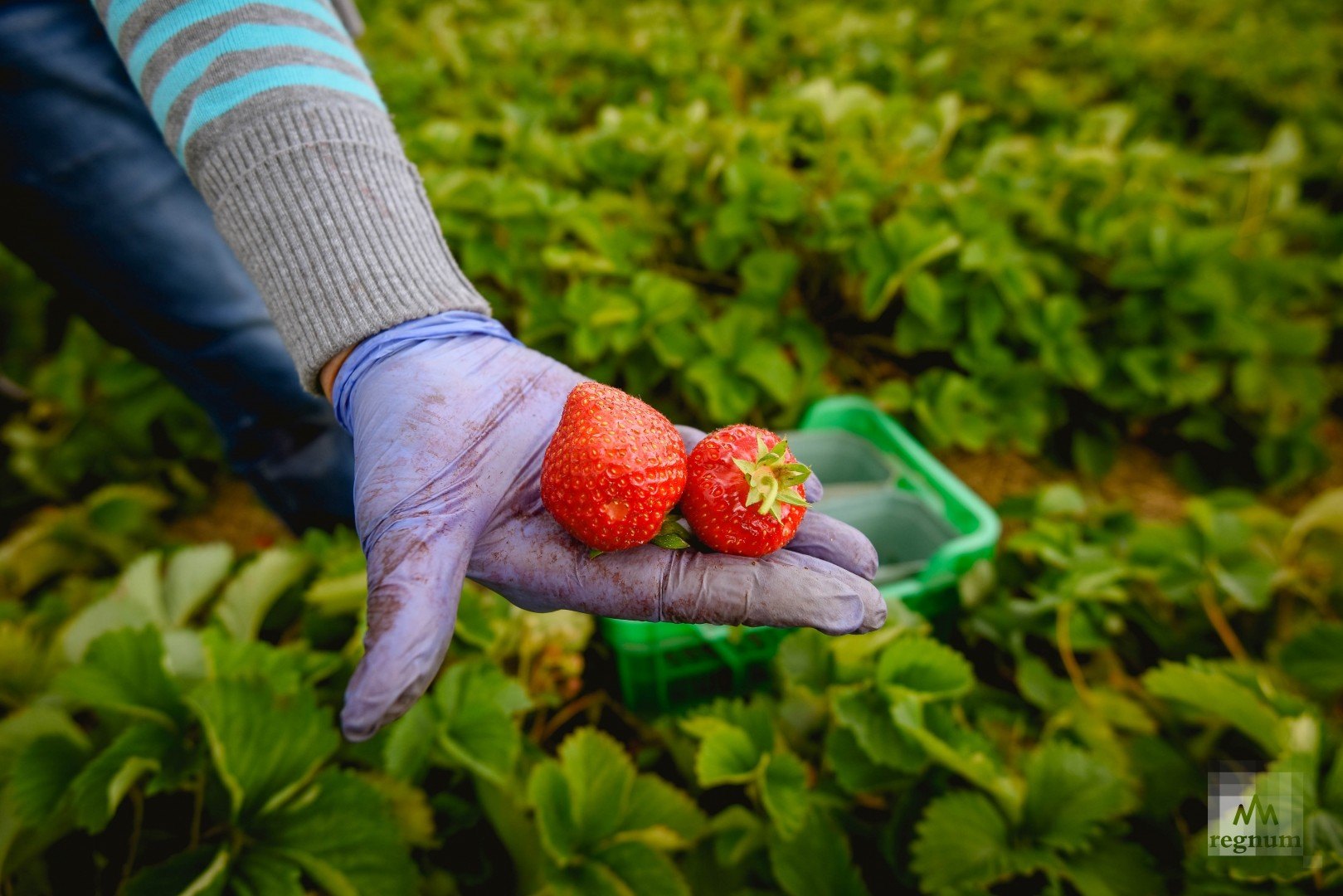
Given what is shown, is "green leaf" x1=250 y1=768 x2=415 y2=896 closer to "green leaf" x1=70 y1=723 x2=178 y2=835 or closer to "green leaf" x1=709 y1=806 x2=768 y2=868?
"green leaf" x1=70 y1=723 x2=178 y2=835

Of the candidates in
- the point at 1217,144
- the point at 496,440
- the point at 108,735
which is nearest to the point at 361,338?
the point at 496,440

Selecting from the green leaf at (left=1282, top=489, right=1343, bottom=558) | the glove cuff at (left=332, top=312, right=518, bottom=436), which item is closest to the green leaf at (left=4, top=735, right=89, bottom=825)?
the glove cuff at (left=332, top=312, right=518, bottom=436)

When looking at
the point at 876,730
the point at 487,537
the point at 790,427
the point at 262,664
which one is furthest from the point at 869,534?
the point at 262,664

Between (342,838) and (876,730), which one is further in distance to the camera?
(876,730)

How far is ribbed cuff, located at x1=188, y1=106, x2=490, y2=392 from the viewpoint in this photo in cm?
113

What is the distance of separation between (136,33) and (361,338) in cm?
66

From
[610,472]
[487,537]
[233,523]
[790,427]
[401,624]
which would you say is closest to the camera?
[401,624]

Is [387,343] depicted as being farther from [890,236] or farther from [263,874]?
[890,236]

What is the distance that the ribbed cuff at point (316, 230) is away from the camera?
1127mm

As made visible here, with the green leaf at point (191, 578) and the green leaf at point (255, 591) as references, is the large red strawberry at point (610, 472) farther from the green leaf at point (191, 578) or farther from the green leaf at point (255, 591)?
the green leaf at point (191, 578)

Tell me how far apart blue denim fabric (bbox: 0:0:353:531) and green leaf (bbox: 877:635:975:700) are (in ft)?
4.90

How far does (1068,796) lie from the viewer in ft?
4.05

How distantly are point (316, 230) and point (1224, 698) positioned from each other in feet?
5.91

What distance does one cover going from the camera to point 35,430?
7.84ft
